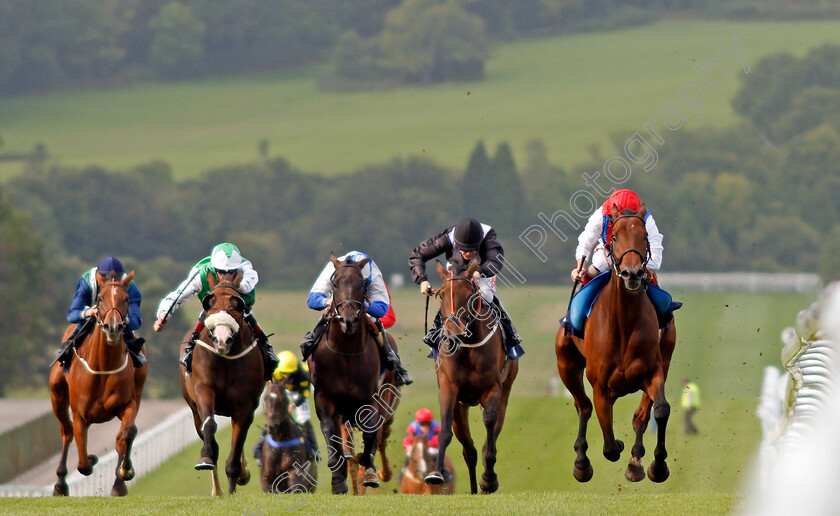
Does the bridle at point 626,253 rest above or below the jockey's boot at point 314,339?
above

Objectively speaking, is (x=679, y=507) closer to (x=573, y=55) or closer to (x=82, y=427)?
(x=82, y=427)

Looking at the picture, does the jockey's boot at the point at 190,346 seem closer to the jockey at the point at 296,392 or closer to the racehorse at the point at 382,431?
the racehorse at the point at 382,431

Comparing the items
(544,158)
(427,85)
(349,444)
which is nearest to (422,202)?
(544,158)

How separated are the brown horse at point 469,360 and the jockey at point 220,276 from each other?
4.96 feet

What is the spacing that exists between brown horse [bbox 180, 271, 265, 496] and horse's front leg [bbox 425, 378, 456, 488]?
155cm

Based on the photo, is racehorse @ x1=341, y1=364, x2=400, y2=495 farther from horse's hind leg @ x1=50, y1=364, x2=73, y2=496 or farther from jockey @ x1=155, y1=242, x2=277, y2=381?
horse's hind leg @ x1=50, y1=364, x2=73, y2=496

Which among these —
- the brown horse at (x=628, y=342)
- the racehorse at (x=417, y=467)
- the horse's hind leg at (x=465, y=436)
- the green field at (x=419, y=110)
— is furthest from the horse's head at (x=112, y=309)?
the green field at (x=419, y=110)

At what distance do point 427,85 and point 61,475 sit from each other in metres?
85.5

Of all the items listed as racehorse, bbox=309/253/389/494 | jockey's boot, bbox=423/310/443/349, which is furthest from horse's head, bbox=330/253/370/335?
jockey's boot, bbox=423/310/443/349

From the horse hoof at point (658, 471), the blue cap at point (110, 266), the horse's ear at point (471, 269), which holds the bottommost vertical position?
the horse hoof at point (658, 471)

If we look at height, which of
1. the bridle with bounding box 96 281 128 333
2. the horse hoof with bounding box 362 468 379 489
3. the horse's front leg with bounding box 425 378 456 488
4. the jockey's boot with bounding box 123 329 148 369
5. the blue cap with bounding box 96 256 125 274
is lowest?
the horse hoof with bounding box 362 468 379 489

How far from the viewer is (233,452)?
34.6 feet

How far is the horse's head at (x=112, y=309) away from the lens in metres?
10.7

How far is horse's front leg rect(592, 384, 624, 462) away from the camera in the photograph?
9.84 metres
